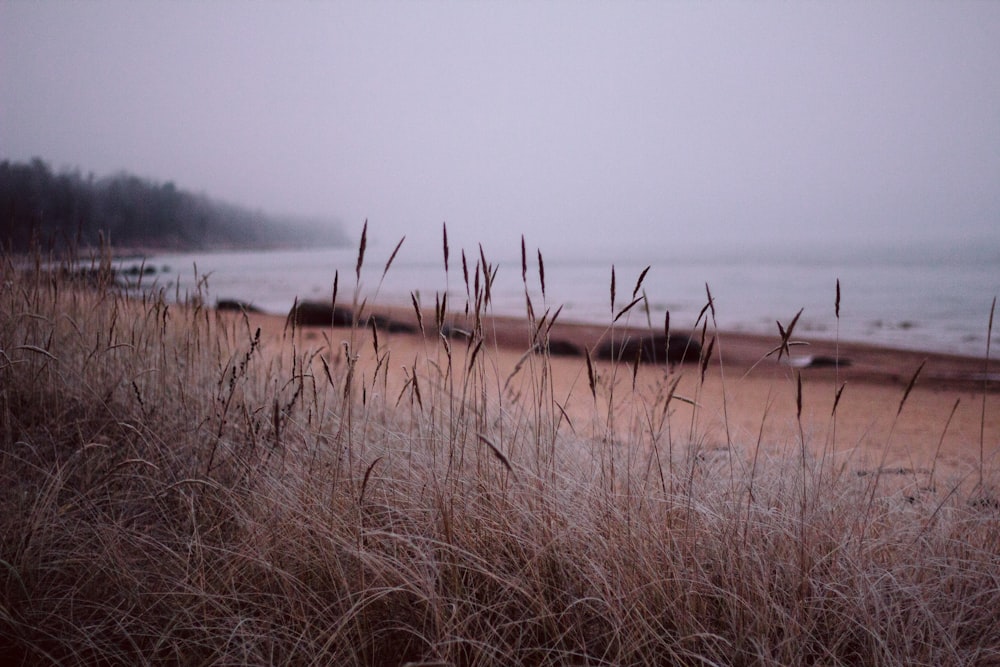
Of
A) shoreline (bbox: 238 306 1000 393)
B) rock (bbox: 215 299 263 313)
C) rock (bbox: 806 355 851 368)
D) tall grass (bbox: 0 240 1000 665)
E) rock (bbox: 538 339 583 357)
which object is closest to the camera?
tall grass (bbox: 0 240 1000 665)

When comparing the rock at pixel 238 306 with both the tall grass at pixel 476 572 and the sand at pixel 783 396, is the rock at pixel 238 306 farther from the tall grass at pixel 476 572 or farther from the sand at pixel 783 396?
the tall grass at pixel 476 572

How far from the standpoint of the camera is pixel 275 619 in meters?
1.66

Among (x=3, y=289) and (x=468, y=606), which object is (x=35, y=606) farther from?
(x=3, y=289)

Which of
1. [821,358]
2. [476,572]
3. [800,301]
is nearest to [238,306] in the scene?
[476,572]

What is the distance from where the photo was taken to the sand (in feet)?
12.4

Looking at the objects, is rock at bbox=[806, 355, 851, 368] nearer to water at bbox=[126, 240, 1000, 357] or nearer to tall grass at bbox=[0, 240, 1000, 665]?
water at bbox=[126, 240, 1000, 357]

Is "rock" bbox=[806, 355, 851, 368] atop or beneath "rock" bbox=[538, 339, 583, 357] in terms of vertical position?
beneath

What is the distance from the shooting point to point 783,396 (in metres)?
7.04

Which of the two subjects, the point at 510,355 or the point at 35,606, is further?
the point at 510,355

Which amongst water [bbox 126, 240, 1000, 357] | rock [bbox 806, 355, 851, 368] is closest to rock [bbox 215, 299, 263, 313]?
water [bbox 126, 240, 1000, 357]

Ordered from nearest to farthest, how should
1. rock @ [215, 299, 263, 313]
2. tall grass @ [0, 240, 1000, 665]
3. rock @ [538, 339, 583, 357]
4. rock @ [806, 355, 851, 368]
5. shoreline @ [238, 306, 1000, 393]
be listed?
tall grass @ [0, 240, 1000, 665] < rock @ [215, 299, 263, 313] < shoreline @ [238, 306, 1000, 393] < rock @ [806, 355, 851, 368] < rock @ [538, 339, 583, 357]

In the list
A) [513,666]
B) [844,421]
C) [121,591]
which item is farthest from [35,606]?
[844,421]

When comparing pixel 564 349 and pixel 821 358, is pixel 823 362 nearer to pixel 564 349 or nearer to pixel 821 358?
pixel 821 358

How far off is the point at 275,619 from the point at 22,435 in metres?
1.74
